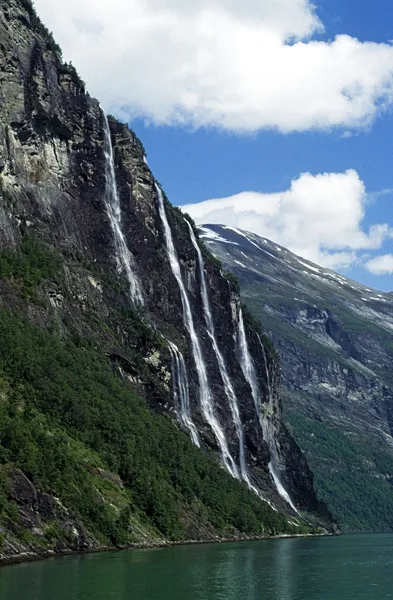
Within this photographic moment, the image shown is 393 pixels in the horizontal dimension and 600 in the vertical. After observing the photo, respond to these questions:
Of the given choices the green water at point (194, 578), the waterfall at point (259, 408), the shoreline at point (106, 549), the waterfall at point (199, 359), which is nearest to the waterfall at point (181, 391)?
the waterfall at point (199, 359)

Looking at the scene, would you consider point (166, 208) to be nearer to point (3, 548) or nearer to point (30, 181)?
point (30, 181)

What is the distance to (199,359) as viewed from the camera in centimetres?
16400

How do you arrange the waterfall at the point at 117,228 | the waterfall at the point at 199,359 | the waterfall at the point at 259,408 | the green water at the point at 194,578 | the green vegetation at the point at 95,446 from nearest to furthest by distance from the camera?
the green water at the point at 194,578 → the green vegetation at the point at 95,446 → the waterfall at the point at 199,359 → the waterfall at the point at 117,228 → the waterfall at the point at 259,408

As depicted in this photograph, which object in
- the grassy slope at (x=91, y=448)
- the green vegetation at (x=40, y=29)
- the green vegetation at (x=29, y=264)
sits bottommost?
the grassy slope at (x=91, y=448)

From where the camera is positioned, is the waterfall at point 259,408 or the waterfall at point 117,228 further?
the waterfall at point 259,408

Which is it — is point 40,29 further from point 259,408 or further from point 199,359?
point 259,408

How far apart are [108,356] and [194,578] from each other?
66656 mm

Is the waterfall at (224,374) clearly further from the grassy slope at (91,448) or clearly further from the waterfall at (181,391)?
the grassy slope at (91,448)

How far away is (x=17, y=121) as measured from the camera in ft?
468

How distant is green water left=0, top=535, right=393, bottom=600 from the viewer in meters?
58.5

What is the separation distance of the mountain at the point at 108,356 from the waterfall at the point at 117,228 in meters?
0.40

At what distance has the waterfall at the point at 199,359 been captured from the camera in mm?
155625

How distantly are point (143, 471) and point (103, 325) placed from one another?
36937 millimetres

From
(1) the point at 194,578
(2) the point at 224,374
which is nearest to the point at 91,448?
(1) the point at 194,578
